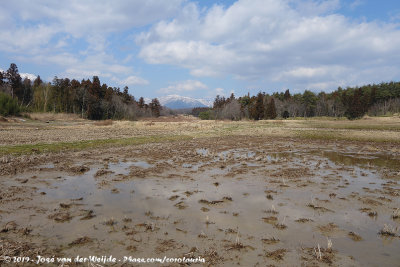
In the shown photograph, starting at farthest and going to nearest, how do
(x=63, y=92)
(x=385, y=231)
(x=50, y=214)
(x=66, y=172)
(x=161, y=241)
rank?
(x=63, y=92)
(x=66, y=172)
(x=50, y=214)
(x=385, y=231)
(x=161, y=241)

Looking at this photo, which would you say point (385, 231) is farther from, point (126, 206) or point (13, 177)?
point (13, 177)

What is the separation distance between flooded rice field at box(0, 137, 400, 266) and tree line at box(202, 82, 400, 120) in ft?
266

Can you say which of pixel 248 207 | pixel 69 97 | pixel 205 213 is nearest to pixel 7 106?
pixel 69 97

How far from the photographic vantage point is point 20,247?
514 cm

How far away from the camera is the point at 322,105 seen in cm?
11200

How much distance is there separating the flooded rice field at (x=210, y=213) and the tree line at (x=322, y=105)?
8121 centimetres

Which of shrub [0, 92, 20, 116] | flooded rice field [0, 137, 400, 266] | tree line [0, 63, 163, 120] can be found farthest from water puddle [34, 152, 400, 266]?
tree line [0, 63, 163, 120]

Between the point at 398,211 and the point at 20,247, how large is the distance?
1050 cm

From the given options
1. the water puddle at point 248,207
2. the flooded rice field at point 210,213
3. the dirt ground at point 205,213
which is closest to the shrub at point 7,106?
the dirt ground at point 205,213

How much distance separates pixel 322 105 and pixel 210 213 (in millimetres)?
120039

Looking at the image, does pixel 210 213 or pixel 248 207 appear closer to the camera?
pixel 210 213

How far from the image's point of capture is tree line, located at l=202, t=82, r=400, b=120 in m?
92.3

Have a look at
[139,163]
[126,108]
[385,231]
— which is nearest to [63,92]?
[126,108]

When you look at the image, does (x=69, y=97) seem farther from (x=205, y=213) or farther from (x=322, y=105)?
(x=322, y=105)
